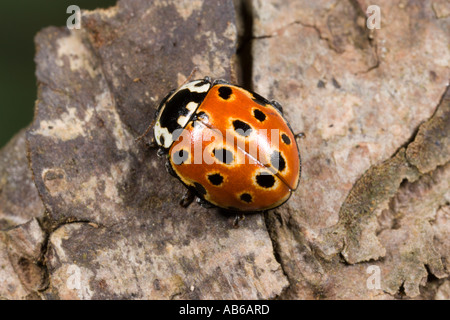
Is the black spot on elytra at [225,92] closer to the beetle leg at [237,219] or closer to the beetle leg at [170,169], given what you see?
the beetle leg at [170,169]

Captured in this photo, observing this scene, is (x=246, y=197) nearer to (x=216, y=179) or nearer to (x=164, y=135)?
(x=216, y=179)

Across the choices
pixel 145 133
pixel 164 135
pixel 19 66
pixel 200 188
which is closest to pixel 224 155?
pixel 200 188

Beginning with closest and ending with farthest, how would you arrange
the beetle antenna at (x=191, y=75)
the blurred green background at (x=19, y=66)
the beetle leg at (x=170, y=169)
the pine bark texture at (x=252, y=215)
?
1. the pine bark texture at (x=252, y=215)
2. the beetle leg at (x=170, y=169)
3. the beetle antenna at (x=191, y=75)
4. the blurred green background at (x=19, y=66)

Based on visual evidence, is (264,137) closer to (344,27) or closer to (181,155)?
(181,155)

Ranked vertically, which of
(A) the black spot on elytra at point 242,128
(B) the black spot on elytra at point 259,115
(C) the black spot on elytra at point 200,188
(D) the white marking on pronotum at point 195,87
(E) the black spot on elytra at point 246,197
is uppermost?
(D) the white marking on pronotum at point 195,87

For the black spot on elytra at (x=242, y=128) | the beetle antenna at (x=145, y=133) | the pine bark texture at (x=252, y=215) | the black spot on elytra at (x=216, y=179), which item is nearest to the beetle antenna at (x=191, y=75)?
the pine bark texture at (x=252, y=215)
